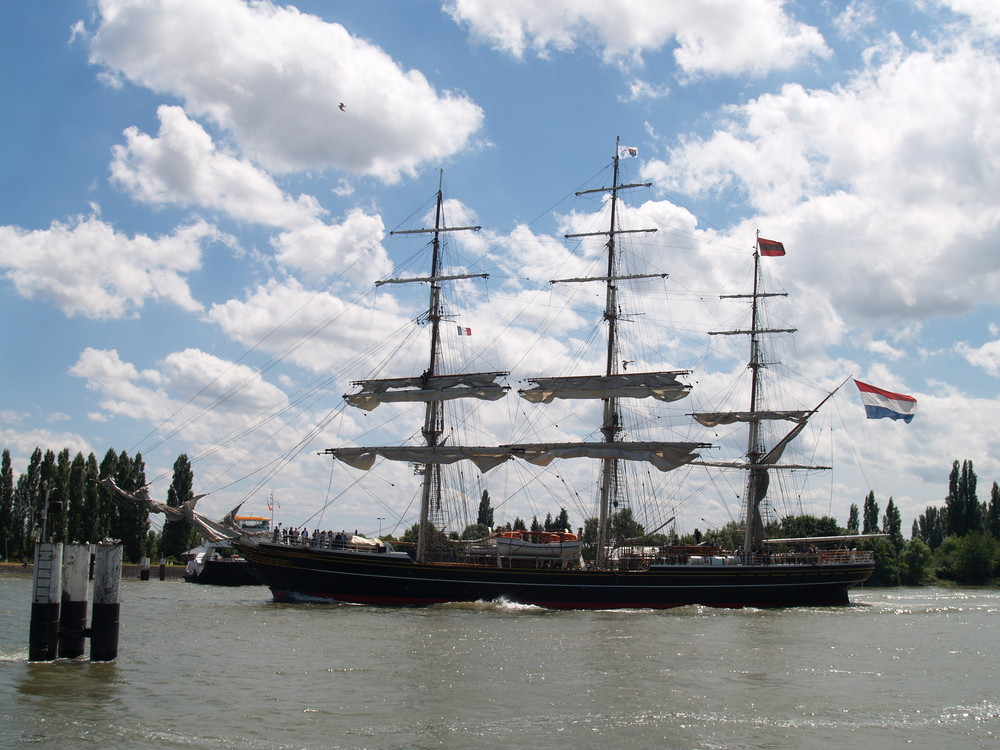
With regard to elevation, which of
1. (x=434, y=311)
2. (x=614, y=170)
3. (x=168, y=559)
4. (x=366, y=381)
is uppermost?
(x=614, y=170)

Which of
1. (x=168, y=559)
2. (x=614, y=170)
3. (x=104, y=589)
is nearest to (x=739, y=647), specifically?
(x=104, y=589)

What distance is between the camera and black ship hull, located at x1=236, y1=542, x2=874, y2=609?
4297 centimetres

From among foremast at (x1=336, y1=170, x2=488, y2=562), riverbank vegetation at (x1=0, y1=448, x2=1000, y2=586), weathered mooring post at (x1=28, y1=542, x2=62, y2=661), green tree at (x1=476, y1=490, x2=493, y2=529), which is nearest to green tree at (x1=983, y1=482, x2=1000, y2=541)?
riverbank vegetation at (x1=0, y1=448, x2=1000, y2=586)

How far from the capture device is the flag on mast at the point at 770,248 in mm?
55769

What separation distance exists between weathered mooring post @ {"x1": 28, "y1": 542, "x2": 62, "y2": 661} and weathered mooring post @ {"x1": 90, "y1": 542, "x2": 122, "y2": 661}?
81 cm

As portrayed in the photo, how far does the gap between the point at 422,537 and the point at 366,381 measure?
9.56 meters

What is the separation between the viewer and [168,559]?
3356 inches

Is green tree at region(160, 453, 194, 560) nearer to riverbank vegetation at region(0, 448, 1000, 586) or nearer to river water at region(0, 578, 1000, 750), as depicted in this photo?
riverbank vegetation at region(0, 448, 1000, 586)

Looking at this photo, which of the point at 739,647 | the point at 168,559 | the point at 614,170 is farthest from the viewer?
the point at 168,559

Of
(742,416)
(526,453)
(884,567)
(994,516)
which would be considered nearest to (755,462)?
(742,416)

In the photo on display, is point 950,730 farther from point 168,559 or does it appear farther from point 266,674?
point 168,559

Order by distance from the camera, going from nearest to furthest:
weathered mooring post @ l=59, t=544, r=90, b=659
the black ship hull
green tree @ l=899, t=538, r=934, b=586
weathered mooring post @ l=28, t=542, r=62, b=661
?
weathered mooring post @ l=28, t=542, r=62, b=661, weathered mooring post @ l=59, t=544, r=90, b=659, the black ship hull, green tree @ l=899, t=538, r=934, b=586

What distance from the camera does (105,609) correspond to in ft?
70.7

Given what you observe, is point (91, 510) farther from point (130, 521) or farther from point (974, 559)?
point (974, 559)
